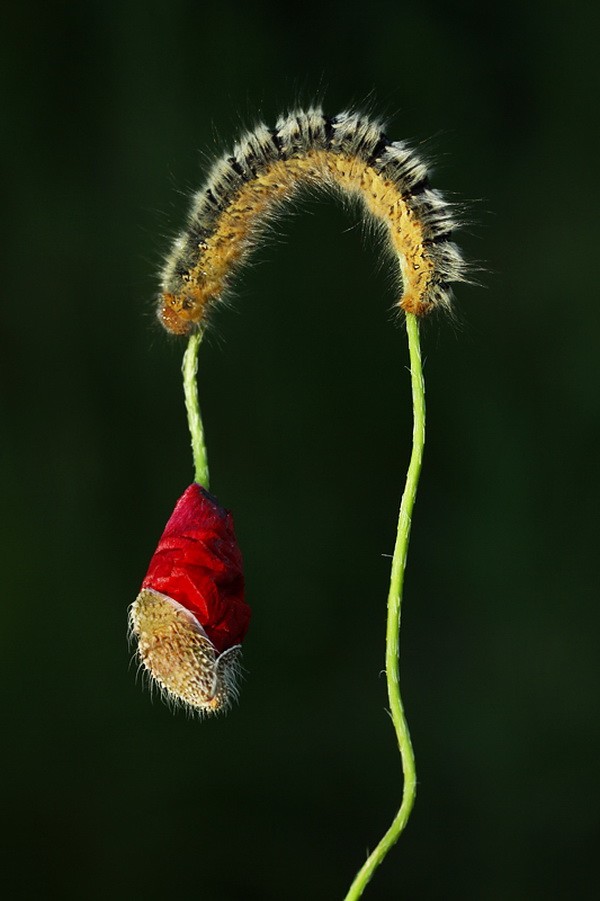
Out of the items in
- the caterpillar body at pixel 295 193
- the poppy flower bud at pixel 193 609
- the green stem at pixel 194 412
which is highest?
the caterpillar body at pixel 295 193

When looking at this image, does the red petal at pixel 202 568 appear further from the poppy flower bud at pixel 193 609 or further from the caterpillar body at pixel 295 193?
the caterpillar body at pixel 295 193

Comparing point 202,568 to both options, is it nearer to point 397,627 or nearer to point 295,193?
point 397,627

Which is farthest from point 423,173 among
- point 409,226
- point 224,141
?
point 224,141

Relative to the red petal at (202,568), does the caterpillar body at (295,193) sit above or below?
above

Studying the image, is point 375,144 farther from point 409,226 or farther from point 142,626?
point 142,626

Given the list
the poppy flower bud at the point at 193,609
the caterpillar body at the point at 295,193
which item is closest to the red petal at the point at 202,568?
the poppy flower bud at the point at 193,609
